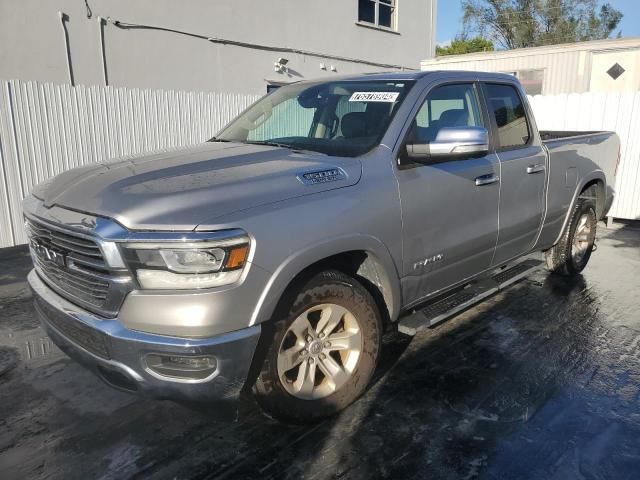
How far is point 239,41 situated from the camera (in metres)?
12.0

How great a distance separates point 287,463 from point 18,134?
6.30 metres

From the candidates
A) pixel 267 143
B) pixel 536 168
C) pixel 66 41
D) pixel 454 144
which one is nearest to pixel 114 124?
pixel 66 41

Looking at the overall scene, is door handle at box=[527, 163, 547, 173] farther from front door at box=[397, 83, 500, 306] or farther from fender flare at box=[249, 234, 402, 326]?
fender flare at box=[249, 234, 402, 326]

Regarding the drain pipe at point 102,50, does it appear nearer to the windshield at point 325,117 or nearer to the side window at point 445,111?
the windshield at point 325,117

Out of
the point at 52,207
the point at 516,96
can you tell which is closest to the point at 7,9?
the point at 52,207

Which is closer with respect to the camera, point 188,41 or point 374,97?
point 374,97

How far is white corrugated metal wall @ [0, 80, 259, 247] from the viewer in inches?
273

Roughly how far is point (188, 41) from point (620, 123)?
8.29 m

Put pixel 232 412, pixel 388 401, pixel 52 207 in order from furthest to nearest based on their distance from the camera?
1. pixel 388 401
2. pixel 52 207
3. pixel 232 412

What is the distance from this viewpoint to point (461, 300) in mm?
3750

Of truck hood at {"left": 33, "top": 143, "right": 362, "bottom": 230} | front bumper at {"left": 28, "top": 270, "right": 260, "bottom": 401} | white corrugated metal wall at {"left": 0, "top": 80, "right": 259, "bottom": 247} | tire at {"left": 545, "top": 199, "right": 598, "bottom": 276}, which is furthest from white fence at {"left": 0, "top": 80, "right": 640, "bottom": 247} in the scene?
front bumper at {"left": 28, "top": 270, "right": 260, "bottom": 401}

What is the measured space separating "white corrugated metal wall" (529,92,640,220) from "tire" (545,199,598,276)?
10.8ft

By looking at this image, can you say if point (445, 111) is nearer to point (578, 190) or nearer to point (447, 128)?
point (447, 128)

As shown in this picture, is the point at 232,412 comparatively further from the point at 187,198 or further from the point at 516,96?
the point at 516,96
